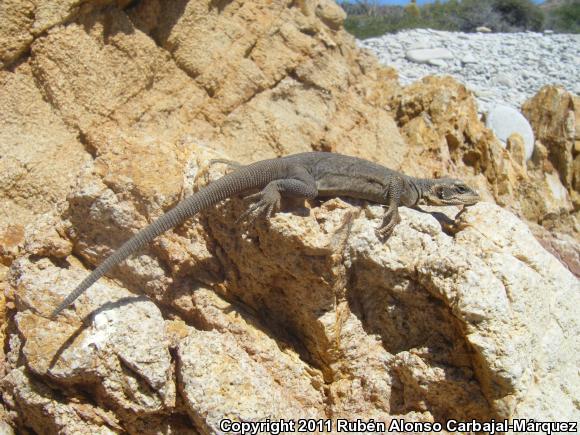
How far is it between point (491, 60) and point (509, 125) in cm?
678

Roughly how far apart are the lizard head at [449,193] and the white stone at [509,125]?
5953 millimetres

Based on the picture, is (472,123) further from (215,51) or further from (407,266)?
(407,266)

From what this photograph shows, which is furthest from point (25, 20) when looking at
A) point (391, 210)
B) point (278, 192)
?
point (391, 210)

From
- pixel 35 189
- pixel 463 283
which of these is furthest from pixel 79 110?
pixel 463 283

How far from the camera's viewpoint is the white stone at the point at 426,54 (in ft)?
54.8

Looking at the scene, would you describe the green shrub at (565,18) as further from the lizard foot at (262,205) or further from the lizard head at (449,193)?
the lizard foot at (262,205)

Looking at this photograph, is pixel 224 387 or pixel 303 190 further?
pixel 303 190

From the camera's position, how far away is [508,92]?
49.0 ft

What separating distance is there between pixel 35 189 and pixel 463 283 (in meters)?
4.75

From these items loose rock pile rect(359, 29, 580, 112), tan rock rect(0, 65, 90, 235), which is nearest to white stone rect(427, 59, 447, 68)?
loose rock pile rect(359, 29, 580, 112)

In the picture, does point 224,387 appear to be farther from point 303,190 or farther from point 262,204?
point 303,190

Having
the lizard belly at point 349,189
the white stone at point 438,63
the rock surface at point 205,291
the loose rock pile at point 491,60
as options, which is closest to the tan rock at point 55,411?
the rock surface at point 205,291

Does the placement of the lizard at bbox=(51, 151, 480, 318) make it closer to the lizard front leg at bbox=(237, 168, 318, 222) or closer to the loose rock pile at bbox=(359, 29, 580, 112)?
the lizard front leg at bbox=(237, 168, 318, 222)

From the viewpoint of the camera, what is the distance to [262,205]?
4418 millimetres
